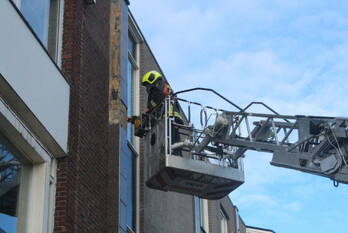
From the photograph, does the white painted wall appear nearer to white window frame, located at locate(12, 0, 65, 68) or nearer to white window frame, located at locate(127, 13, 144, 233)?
white window frame, located at locate(12, 0, 65, 68)

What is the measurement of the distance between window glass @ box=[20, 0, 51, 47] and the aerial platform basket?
2.81m

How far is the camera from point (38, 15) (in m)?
11.5

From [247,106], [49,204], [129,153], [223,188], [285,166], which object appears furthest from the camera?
[129,153]

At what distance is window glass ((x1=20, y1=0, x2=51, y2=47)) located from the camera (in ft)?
36.1

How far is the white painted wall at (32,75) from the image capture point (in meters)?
9.62

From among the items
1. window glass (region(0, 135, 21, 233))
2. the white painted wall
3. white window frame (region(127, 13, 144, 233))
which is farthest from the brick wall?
white window frame (region(127, 13, 144, 233))

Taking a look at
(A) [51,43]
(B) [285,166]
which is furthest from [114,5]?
(B) [285,166]

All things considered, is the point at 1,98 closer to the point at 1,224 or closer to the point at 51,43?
the point at 1,224

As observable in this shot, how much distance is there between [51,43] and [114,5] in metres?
3.71

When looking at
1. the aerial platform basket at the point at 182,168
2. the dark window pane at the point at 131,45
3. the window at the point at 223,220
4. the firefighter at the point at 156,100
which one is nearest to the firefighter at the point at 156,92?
the firefighter at the point at 156,100

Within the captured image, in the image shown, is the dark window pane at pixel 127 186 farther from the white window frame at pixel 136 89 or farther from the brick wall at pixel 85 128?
the brick wall at pixel 85 128

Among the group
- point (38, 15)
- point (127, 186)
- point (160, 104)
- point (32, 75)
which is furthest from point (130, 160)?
point (32, 75)

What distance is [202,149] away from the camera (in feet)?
43.8

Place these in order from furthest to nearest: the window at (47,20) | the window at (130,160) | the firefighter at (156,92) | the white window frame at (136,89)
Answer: the white window frame at (136,89)
the window at (130,160)
the firefighter at (156,92)
the window at (47,20)
